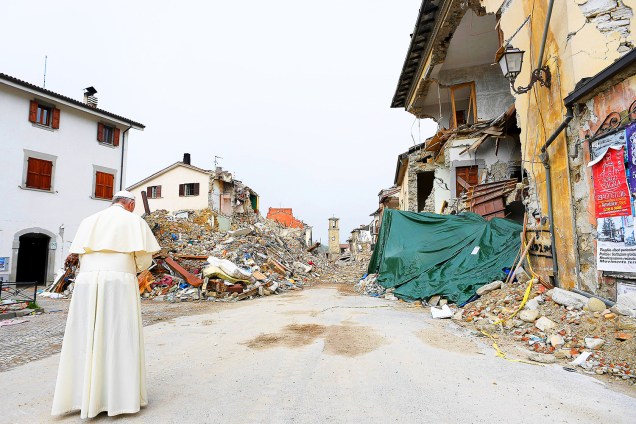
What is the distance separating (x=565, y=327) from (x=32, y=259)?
21442 millimetres

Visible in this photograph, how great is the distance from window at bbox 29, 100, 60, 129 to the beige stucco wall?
14.8 metres

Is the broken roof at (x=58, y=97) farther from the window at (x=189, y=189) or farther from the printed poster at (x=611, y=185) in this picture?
the printed poster at (x=611, y=185)

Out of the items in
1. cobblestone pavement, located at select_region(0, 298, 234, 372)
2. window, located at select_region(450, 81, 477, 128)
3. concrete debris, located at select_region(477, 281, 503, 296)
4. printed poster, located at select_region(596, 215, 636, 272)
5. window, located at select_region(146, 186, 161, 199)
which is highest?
window, located at select_region(450, 81, 477, 128)

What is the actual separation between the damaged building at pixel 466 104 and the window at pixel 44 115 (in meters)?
16.5

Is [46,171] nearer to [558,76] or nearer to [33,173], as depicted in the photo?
[33,173]

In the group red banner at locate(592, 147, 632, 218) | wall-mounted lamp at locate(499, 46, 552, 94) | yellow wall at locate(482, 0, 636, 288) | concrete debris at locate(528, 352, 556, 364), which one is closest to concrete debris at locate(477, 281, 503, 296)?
yellow wall at locate(482, 0, 636, 288)

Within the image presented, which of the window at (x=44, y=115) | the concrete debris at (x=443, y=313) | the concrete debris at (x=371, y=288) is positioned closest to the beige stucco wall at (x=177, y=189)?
the window at (x=44, y=115)

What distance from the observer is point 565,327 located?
4609mm

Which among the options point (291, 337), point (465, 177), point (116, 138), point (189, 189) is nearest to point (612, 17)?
point (291, 337)

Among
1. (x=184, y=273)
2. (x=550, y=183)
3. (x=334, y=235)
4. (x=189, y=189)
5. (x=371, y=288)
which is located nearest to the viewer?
(x=550, y=183)

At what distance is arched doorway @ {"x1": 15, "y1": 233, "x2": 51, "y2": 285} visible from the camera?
16.4 meters

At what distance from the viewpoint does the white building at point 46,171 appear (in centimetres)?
1477

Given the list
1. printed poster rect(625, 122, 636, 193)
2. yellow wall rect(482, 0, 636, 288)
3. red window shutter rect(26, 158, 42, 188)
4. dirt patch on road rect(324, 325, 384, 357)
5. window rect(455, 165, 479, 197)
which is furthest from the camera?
red window shutter rect(26, 158, 42, 188)

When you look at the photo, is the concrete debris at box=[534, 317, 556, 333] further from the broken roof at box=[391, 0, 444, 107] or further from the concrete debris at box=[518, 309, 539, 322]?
the broken roof at box=[391, 0, 444, 107]
